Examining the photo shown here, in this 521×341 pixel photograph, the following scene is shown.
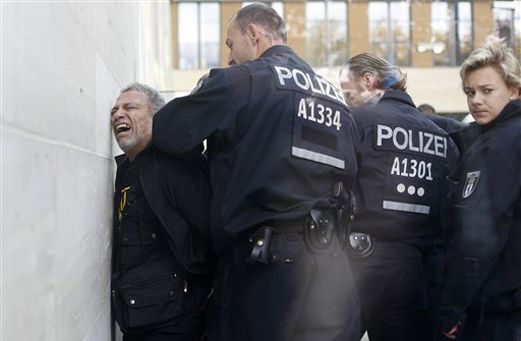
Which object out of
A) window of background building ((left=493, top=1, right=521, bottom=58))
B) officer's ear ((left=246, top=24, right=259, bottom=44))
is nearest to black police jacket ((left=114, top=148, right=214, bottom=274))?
officer's ear ((left=246, top=24, right=259, bottom=44))

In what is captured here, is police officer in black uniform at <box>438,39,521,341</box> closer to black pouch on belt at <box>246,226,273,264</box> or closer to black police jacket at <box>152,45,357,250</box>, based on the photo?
black police jacket at <box>152,45,357,250</box>

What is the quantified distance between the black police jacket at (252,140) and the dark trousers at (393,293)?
734mm

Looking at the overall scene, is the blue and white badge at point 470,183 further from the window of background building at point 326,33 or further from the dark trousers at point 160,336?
the window of background building at point 326,33

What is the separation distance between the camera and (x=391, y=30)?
2138 centimetres

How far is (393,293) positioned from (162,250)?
1159mm

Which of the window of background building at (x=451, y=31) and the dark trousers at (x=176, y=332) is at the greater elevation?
the window of background building at (x=451, y=31)

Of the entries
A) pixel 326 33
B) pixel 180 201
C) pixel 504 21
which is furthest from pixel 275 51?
pixel 504 21

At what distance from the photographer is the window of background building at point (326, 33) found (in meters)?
20.5

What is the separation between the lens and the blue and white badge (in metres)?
2.35

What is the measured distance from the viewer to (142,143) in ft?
8.09

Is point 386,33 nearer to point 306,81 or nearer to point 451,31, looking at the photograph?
point 451,31

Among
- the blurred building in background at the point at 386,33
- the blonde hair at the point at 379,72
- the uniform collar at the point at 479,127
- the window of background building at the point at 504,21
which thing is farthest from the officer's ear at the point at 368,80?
the blurred building in background at the point at 386,33

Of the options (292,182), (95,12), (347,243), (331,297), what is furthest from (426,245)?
(95,12)

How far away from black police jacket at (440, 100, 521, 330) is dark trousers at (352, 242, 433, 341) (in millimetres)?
388
